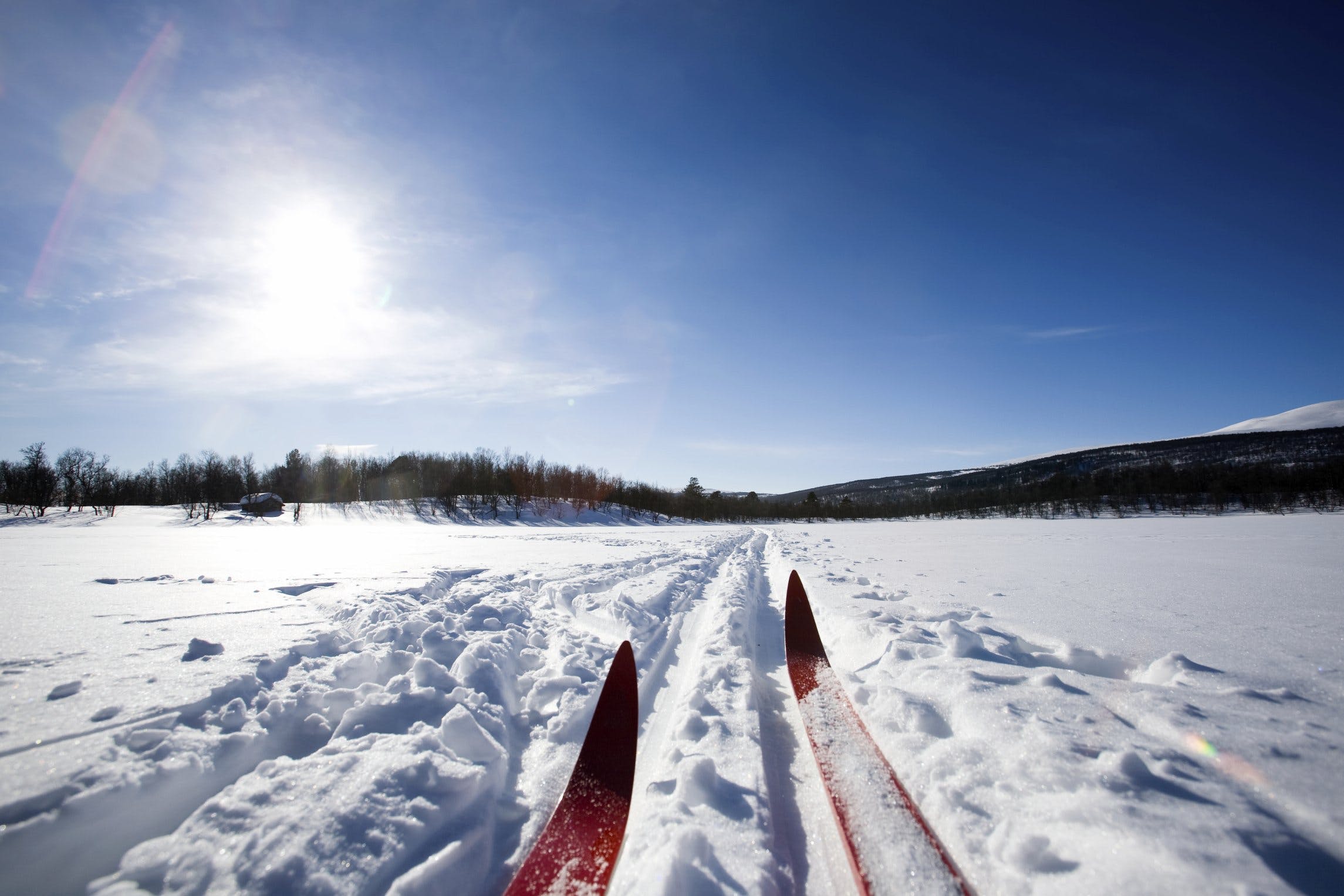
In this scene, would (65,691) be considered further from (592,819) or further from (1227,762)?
(1227,762)

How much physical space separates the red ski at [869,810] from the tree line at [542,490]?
43.5 m

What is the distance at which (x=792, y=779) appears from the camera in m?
2.41

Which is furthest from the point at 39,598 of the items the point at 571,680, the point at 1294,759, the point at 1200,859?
the point at 1294,759

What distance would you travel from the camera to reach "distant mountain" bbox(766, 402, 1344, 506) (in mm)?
76375

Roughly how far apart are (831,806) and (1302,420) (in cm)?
26071

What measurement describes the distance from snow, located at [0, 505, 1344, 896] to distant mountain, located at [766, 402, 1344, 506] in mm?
102803

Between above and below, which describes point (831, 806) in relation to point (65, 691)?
below

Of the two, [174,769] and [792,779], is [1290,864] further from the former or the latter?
[174,769]

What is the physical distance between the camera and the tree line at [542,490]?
38062 millimetres

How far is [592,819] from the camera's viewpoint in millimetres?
2049

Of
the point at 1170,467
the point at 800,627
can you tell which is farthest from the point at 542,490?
the point at 1170,467

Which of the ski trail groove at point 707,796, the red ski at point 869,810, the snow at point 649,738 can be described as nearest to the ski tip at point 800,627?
the snow at point 649,738

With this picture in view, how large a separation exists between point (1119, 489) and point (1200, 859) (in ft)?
372

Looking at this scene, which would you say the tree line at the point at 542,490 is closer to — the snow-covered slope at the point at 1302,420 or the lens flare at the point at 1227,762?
the lens flare at the point at 1227,762
